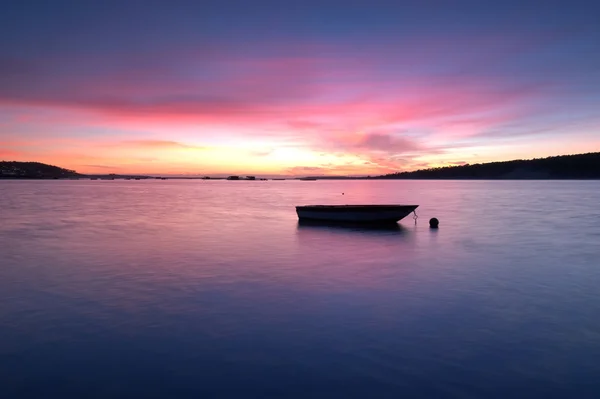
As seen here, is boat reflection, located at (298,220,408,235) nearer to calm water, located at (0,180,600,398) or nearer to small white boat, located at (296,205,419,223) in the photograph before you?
small white boat, located at (296,205,419,223)

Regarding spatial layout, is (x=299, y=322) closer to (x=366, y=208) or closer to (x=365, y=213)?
(x=365, y=213)

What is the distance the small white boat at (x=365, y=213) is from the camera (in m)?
36.6

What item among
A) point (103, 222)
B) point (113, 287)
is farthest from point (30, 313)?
point (103, 222)

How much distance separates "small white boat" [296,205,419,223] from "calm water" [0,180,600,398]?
11.0 m

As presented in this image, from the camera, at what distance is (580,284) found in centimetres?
1681

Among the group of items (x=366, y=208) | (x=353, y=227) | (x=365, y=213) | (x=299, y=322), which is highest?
(x=366, y=208)

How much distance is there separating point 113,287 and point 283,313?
7.24m

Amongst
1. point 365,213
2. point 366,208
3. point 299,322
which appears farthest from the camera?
point 366,208

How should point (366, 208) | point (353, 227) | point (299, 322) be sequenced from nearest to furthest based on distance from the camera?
point (299, 322) < point (353, 227) < point (366, 208)

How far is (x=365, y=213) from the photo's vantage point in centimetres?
3706

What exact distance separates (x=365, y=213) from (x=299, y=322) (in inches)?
1003

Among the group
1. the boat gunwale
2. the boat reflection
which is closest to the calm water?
the boat reflection

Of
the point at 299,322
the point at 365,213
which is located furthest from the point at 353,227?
the point at 299,322

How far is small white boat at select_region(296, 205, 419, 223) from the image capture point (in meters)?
36.6
